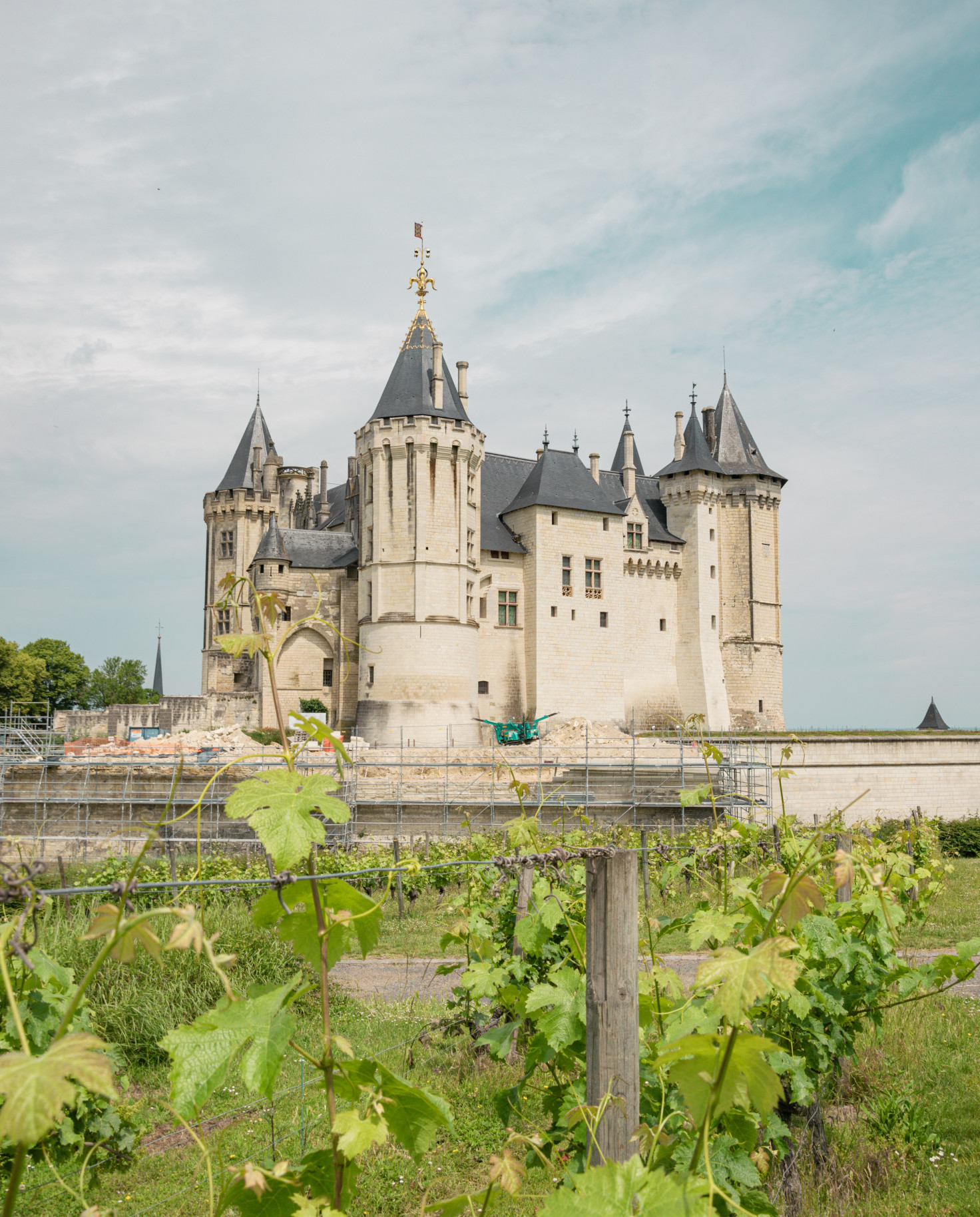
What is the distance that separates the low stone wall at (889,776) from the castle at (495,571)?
452 centimetres

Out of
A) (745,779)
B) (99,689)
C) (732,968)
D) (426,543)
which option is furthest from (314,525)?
(732,968)

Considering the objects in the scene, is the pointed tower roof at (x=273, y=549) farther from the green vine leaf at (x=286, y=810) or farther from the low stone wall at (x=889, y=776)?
the green vine leaf at (x=286, y=810)

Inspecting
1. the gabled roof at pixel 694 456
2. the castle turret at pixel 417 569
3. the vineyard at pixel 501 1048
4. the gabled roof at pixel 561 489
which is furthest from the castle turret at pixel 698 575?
the vineyard at pixel 501 1048

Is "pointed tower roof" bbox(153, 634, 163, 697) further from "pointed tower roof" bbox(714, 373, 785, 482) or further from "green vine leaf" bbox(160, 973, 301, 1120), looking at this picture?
"green vine leaf" bbox(160, 973, 301, 1120)

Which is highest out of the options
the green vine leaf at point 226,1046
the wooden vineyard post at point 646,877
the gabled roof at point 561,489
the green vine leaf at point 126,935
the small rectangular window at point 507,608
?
the gabled roof at point 561,489

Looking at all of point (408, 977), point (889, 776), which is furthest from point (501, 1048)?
point (889, 776)

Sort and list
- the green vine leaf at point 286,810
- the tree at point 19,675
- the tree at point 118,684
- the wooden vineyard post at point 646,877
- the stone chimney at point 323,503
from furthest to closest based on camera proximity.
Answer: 1. the tree at point 118,684
2. the tree at point 19,675
3. the stone chimney at point 323,503
4. the wooden vineyard post at point 646,877
5. the green vine leaf at point 286,810

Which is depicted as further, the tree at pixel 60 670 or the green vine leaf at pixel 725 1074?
the tree at pixel 60 670

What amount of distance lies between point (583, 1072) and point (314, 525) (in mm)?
36439

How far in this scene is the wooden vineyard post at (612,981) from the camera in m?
2.23

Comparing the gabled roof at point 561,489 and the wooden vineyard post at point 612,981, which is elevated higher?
the gabled roof at point 561,489

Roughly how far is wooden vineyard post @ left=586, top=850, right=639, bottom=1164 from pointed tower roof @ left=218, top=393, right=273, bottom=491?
120 feet

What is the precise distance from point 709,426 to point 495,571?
12.8 metres

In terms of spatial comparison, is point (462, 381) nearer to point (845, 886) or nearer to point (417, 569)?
point (417, 569)
